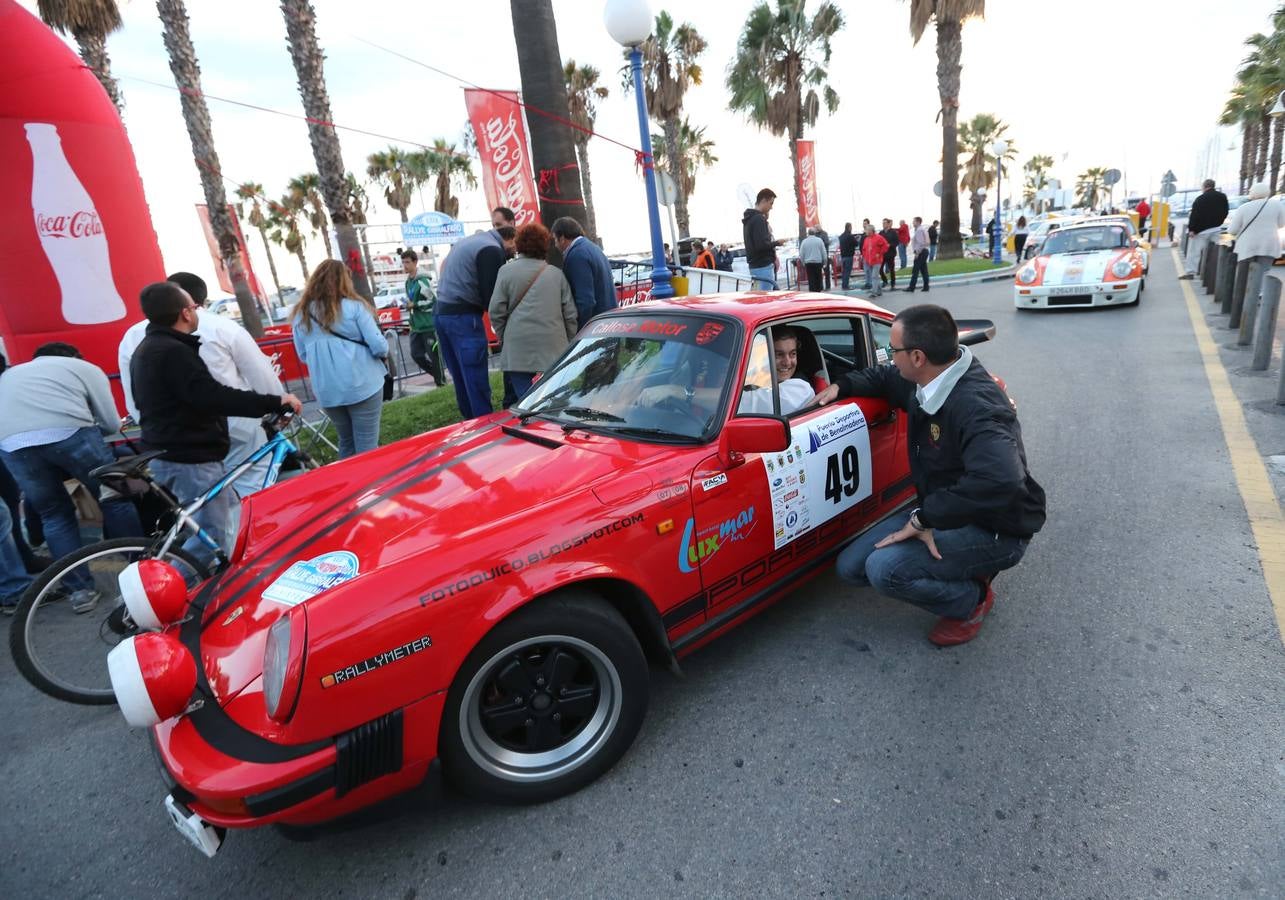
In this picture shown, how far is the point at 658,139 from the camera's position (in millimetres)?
35875

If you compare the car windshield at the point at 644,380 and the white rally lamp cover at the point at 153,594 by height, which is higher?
the car windshield at the point at 644,380

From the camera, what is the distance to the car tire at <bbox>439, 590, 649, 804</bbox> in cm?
201

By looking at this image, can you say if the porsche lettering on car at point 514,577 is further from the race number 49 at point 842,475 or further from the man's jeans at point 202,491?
the man's jeans at point 202,491

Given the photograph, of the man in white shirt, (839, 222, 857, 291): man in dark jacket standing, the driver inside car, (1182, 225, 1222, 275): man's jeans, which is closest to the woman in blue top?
the man in white shirt

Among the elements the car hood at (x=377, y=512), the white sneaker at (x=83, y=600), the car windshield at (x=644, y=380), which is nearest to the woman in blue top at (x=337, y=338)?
the white sneaker at (x=83, y=600)

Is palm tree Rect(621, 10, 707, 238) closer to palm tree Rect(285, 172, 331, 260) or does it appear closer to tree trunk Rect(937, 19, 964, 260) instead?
tree trunk Rect(937, 19, 964, 260)

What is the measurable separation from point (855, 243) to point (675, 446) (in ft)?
53.4

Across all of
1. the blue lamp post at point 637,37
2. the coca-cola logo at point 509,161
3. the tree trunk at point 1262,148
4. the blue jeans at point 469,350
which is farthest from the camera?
the tree trunk at point 1262,148

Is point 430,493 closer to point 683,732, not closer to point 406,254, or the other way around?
point 683,732

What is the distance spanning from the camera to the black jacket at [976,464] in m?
2.56

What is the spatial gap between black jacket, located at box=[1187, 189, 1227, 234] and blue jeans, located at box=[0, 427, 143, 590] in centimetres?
1667

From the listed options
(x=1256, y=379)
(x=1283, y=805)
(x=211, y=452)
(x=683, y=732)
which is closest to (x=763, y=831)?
(x=683, y=732)

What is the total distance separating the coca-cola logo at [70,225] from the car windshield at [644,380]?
6114 mm

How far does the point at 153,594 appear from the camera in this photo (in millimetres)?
2297
